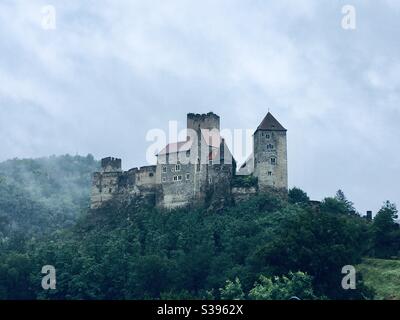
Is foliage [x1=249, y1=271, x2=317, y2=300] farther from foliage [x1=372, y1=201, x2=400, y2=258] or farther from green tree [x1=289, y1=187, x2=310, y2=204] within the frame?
green tree [x1=289, y1=187, x2=310, y2=204]

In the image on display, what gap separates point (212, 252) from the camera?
75188 millimetres

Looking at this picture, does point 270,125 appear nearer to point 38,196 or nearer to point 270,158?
point 270,158

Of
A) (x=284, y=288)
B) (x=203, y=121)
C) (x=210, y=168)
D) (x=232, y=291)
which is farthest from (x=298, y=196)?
(x=284, y=288)

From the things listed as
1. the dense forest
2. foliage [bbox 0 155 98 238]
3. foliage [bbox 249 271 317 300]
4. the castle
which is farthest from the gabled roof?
foliage [bbox 0 155 98 238]

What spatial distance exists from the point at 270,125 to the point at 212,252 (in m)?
12.0

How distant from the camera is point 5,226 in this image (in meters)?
128

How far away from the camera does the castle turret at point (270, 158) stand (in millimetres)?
77500

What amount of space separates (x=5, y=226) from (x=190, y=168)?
55.4 meters

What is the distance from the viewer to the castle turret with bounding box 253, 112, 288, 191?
7750 cm

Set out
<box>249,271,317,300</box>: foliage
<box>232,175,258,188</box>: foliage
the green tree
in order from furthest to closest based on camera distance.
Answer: the green tree → <box>232,175,258,188</box>: foliage → <box>249,271,317,300</box>: foliage

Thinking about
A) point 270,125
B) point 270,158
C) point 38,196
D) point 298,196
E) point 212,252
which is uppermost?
point 38,196

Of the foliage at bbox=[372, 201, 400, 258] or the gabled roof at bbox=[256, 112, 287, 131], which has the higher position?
the gabled roof at bbox=[256, 112, 287, 131]
